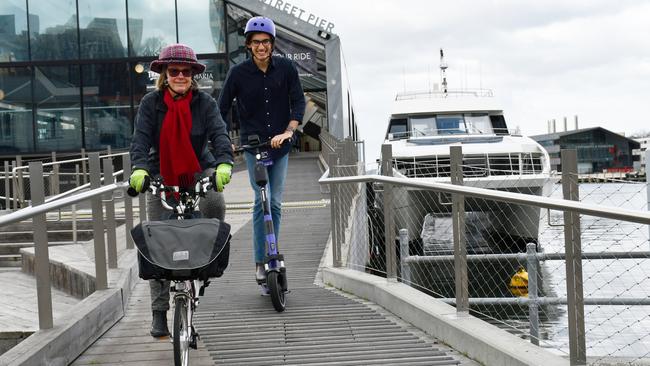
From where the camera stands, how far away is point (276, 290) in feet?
21.3

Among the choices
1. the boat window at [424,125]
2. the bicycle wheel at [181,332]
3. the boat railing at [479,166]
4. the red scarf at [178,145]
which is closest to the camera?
the bicycle wheel at [181,332]

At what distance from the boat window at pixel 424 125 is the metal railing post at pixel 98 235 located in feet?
45.4

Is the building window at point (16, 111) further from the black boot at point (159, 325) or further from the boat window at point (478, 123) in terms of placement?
the black boot at point (159, 325)

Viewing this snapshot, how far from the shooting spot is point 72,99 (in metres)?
29.4

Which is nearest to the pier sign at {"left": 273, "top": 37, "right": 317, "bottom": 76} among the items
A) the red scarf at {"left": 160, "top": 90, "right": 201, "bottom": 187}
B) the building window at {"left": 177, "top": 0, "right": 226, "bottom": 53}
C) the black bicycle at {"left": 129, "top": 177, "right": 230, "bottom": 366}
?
the building window at {"left": 177, "top": 0, "right": 226, "bottom": 53}

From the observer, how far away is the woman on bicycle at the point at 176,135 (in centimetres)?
523

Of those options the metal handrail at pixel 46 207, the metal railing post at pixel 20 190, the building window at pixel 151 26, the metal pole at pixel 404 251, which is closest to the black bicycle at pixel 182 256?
the metal handrail at pixel 46 207

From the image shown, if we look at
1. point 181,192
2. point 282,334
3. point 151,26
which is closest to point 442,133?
point 151,26

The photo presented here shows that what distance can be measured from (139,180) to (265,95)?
2208mm

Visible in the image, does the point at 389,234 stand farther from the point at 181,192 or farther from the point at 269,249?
the point at 181,192

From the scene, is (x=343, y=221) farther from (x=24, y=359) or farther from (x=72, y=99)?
(x=72, y=99)

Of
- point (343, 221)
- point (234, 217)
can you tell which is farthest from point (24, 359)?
point (234, 217)

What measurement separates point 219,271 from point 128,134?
25.2 metres

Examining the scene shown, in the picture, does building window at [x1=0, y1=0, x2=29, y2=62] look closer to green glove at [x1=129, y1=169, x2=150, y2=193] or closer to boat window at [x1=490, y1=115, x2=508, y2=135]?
boat window at [x1=490, y1=115, x2=508, y2=135]
